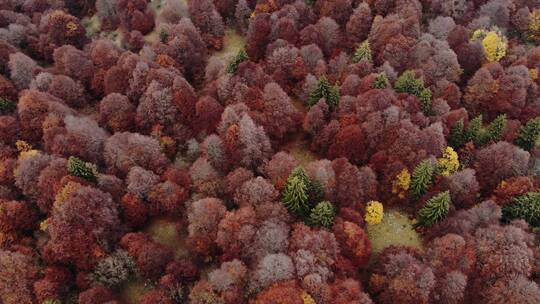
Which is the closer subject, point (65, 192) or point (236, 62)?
point (65, 192)

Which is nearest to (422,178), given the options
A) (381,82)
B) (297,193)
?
(381,82)

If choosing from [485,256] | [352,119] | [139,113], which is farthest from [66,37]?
[485,256]

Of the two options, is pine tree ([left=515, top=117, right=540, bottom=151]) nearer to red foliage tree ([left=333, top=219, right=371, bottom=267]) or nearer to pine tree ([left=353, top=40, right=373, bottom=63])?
pine tree ([left=353, top=40, right=373, bottom=63])

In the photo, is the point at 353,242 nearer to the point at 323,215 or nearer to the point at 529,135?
the point at 323,215

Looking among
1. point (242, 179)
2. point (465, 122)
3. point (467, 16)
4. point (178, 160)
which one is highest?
point (467, 16)

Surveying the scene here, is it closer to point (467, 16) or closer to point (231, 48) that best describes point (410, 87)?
point (467, 16)

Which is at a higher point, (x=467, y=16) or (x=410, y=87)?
(x=467, y=16)
